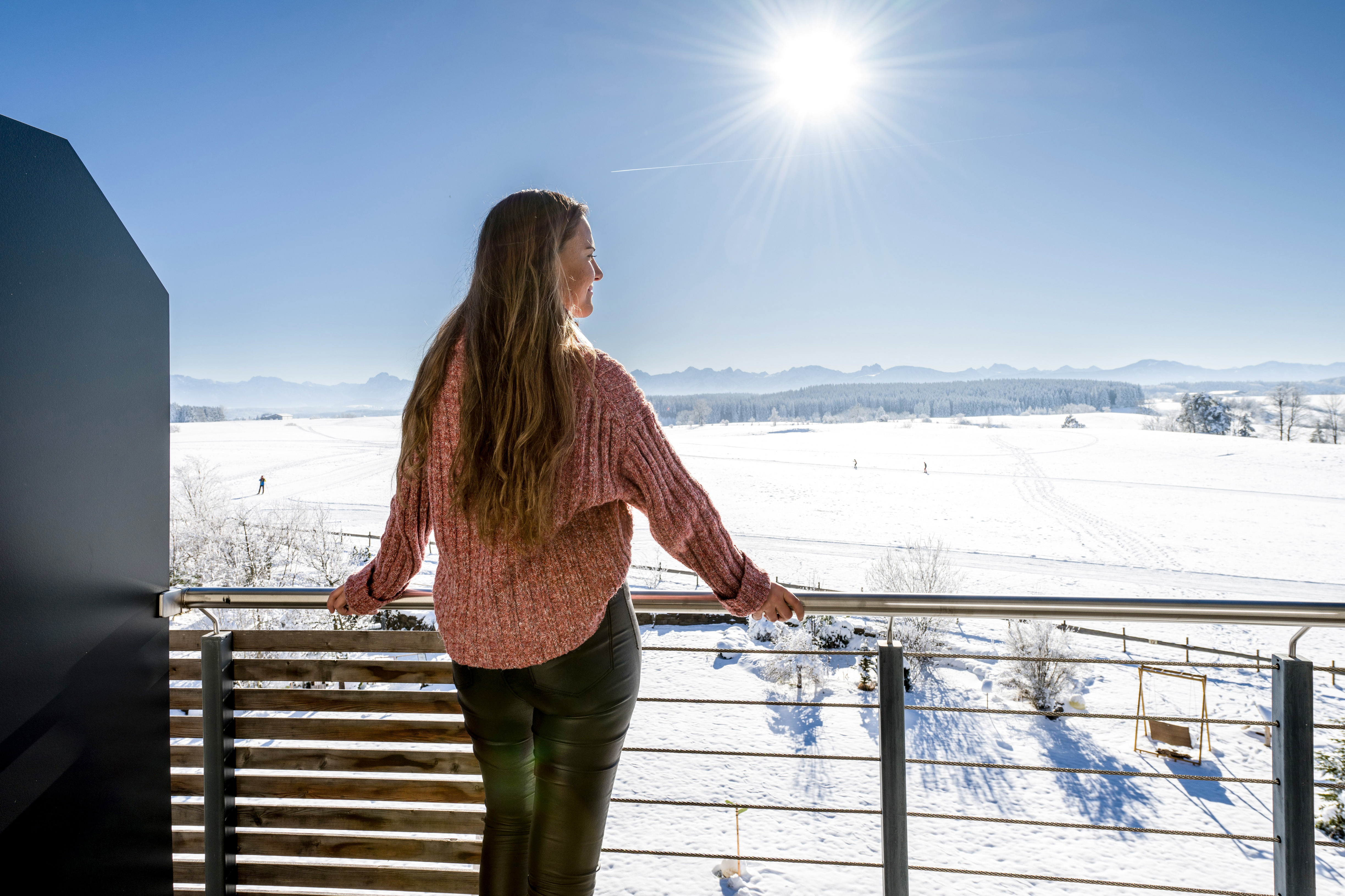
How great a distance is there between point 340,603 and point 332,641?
285mm

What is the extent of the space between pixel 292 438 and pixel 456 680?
185 feet

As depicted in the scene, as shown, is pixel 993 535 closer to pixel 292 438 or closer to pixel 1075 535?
pixel 1075 535

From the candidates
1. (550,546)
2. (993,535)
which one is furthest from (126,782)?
(993,535)

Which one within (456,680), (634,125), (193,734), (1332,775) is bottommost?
(1332,775)

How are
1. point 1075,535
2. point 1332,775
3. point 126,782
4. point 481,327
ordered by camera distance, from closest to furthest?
point 481,327, point 126,782, point 1332,775, point 1075,535

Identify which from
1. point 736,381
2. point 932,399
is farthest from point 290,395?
point 932,399

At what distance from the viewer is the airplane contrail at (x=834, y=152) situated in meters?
3.61

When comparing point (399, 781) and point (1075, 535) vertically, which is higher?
point (399, 781)

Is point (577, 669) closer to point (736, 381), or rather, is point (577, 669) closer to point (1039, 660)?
point (1039, 660)

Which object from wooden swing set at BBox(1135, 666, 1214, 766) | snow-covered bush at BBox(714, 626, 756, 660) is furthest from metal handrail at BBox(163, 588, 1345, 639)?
snow-covered bush at BBox(714, 626, 756, 660)

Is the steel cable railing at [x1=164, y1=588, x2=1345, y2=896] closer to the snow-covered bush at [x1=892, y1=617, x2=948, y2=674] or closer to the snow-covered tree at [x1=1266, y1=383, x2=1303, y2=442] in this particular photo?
the snow-covered bush at [x1=892, y1=617, x2=948, y2=674]

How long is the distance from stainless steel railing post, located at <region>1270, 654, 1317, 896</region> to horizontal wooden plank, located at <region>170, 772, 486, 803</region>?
167cm

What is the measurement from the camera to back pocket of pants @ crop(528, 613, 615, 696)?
831 mm

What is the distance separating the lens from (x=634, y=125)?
6.81 m
